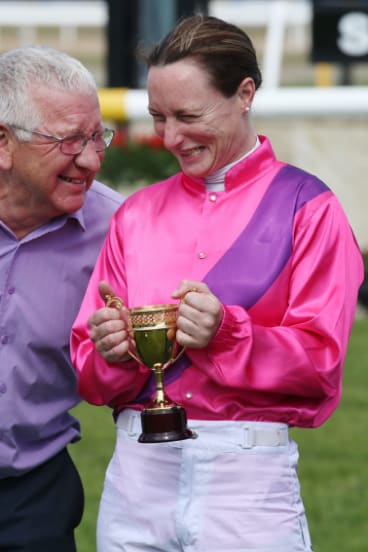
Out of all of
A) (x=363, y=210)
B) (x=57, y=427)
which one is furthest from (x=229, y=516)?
(x=363, y=210)

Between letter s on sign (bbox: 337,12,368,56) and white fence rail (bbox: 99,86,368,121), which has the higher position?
letter s on sign (bbox: 337,12,368,56)

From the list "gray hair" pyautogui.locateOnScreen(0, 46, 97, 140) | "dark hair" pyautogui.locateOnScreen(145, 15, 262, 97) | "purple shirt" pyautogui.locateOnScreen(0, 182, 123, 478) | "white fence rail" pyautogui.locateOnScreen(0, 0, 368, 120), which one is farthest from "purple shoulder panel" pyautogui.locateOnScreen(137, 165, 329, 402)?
"white fence rail" pyautogui.locateOnScreen(0, 0, 368, 120)

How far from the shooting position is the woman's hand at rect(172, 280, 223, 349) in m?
3.21

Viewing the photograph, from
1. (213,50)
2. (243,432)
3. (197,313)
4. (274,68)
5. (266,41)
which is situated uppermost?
(213,50)

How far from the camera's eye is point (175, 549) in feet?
11.3

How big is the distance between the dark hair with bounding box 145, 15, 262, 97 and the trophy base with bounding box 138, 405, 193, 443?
74 cm

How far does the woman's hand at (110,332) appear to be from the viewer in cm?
332

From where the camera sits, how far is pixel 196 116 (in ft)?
11.2

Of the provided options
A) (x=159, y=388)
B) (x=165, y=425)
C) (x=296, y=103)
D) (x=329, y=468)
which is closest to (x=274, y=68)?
(x=296, y=103)

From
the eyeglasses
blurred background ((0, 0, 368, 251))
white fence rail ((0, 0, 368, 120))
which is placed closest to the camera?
the eyeglasses

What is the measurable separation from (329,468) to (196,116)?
397cm

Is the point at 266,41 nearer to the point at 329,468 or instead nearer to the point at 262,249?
the point at 329,468

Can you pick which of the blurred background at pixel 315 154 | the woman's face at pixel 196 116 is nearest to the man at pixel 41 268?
the woman's face at pixel 196 116

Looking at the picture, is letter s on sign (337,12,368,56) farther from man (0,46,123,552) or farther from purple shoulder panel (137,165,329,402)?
purple shoulder panel (137,165,329,402)
